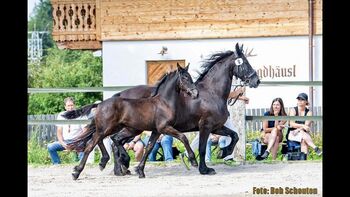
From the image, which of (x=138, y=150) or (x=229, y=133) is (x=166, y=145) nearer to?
(x=138, y=150)

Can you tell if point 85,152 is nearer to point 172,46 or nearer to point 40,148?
point 40,148

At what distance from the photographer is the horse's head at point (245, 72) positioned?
50.9 ft

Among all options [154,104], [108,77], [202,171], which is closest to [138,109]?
[154,104]

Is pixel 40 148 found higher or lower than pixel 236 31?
lower

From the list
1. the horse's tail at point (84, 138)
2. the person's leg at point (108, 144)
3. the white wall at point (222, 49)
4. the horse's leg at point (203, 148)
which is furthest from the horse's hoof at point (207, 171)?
the white wall at point (222, 49)

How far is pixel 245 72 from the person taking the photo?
50.9ft

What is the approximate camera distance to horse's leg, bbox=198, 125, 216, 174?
15203 millimetres

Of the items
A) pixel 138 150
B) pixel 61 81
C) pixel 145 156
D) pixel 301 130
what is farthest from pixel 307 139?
pixel 61 81

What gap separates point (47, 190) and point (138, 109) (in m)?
1.76

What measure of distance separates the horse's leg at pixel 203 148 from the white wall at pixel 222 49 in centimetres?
770

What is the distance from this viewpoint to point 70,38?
24422 mm

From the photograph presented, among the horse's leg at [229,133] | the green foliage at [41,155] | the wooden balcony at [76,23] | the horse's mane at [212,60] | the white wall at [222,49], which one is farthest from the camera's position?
the wooden balcony at [76,23]

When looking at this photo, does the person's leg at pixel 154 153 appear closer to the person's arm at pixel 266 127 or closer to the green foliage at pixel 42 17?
the person's arm at pixel 266 127

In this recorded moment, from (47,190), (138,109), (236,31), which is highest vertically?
(236,31)
